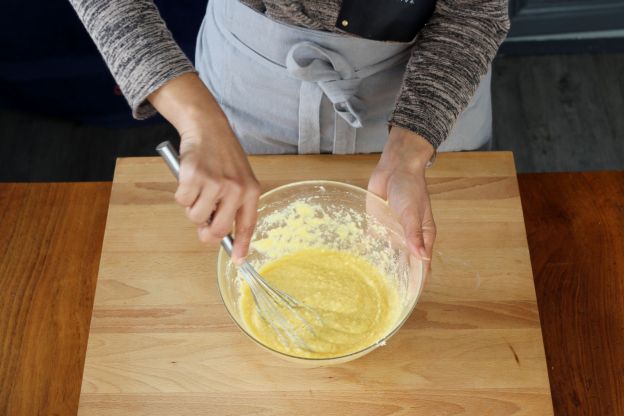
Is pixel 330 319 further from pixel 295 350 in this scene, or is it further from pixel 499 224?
pixel 499 224

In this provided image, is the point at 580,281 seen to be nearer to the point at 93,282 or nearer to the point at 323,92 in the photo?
the point at 323,92

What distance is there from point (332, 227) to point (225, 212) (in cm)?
28

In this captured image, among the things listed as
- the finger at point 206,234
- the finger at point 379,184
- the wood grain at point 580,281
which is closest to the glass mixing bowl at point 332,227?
the finger at point 379,184

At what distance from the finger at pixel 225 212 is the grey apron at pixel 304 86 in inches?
13.1

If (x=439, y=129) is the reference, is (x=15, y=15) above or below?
below

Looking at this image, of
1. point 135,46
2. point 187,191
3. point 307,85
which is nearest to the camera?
point 187,191

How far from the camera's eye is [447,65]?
3.18 ft

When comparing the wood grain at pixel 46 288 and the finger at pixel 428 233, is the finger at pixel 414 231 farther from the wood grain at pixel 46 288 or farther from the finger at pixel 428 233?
the wood grain at pixel 46 288

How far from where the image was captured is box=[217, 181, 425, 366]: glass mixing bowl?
0.95 meters

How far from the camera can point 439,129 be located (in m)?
0.96

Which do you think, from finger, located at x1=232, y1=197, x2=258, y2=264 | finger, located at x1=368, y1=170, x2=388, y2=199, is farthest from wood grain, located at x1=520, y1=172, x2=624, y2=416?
finger, located at x1=232, y1=197, x2=258, y2=264

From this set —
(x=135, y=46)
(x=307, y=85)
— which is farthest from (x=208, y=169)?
(x=307, y=85)

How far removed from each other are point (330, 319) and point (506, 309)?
259mm

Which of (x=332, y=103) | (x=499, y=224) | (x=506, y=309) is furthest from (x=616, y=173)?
(x=332, y=103)
